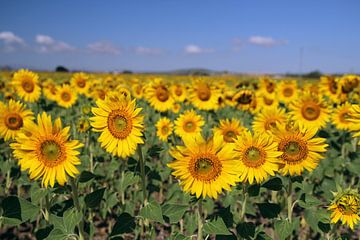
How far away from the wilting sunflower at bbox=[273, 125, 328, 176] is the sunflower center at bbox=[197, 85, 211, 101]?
15.1 ft

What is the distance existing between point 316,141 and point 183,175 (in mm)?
1253

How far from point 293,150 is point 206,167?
87cm

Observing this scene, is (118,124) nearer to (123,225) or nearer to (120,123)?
(120,123)

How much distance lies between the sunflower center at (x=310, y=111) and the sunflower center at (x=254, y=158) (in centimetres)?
304

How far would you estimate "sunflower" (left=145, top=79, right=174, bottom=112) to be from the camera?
6871mm

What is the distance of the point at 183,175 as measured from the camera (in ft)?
8.86

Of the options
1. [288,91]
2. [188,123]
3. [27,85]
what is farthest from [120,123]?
[288,91]

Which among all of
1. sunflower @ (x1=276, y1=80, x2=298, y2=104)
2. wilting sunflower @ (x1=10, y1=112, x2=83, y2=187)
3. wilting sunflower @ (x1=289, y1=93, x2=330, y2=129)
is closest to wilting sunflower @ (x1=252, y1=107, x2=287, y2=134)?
wilting sunflower @ (x1=289, y1=93, x2=330, y2=129)

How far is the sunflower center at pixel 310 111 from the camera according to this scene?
556 centimetres

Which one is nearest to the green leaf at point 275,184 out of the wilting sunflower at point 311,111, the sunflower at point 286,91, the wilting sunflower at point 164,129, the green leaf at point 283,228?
the green leaf at point 283,228

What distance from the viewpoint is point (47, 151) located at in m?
2.71

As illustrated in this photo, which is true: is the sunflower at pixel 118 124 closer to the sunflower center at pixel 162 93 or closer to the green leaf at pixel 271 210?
the green leaf at pixel 271 210

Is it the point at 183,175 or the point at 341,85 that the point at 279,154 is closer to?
the point at 183,175

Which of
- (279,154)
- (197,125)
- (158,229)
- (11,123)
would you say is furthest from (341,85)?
(11,123)
